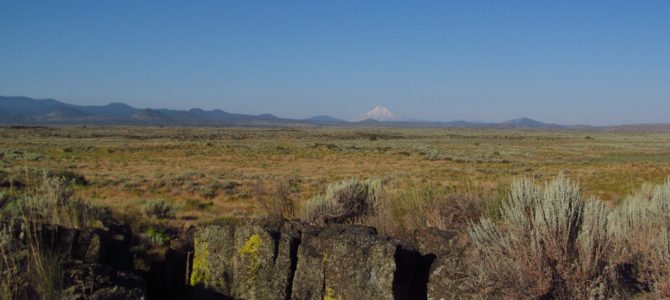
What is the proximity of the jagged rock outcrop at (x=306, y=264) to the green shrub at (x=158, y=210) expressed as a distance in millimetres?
7569

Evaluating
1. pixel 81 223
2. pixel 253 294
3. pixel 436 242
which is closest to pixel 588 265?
pixel 436 242

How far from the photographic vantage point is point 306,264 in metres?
5.06

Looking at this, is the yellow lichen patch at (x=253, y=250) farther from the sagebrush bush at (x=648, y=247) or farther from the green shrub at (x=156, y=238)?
the sagebrush bush at (x=648, y=247)

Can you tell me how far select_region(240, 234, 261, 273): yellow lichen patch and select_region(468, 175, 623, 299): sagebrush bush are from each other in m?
2.20

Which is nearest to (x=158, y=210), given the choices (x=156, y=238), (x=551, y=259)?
(x=156, y=238)

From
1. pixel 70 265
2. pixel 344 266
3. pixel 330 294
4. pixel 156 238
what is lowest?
pixel 156 238

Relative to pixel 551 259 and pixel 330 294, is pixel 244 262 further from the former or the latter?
pixel 551 259

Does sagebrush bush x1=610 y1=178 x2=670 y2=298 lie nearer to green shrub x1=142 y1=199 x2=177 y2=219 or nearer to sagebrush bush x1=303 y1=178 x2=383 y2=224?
sagebrush bush x1=303 y1=178 x2=383 y2=224

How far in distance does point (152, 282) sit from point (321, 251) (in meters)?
2.37

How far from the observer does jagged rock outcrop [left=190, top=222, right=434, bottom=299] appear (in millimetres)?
4668

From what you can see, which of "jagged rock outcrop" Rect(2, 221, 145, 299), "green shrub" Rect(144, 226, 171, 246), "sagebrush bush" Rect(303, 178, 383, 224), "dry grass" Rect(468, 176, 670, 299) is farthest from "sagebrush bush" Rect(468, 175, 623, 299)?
"green shrub" Rect(144, 226, 171, 246)

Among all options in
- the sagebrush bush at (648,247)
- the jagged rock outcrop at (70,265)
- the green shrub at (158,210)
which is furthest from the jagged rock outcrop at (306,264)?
the green shrub at (158,210)

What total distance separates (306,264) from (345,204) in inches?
173

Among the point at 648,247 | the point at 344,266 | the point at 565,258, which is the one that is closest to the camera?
the point at 565,258
